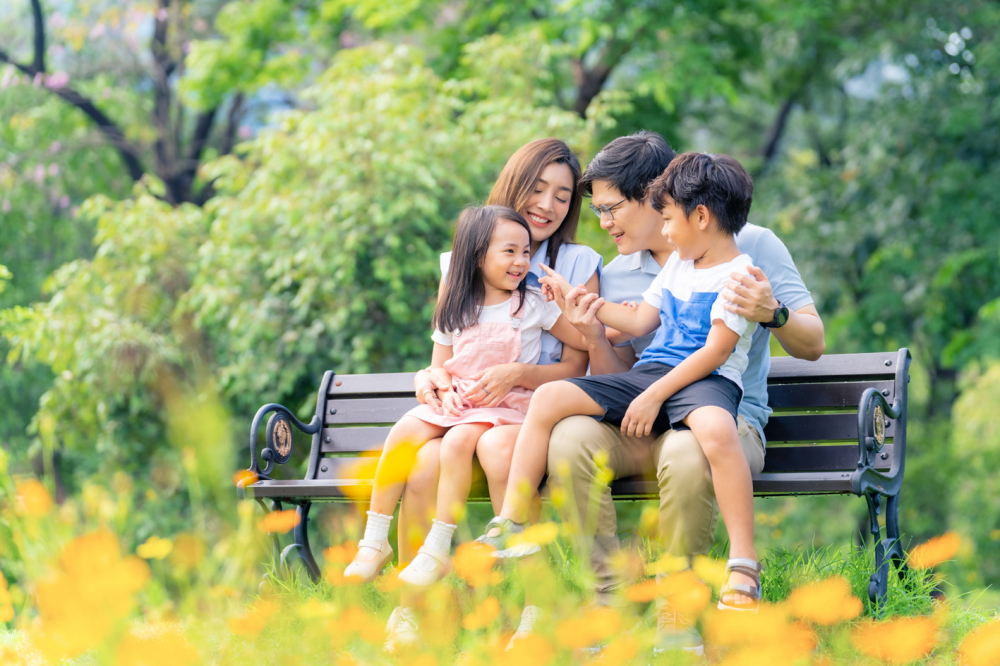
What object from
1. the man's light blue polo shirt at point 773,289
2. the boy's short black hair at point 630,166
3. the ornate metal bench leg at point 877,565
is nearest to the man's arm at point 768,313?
the man's light blue polo shirt at point 773,289

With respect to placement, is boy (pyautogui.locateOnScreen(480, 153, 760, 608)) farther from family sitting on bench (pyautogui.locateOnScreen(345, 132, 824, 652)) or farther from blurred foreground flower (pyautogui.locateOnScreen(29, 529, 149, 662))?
blurred foreground flower (pyautogui.locateOnScreen(29, 529, 149, 662))

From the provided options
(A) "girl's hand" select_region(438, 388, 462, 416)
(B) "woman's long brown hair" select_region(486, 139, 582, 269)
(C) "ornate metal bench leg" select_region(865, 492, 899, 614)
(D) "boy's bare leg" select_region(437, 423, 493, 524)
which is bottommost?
(C) "ornate metal bench leg" select_region(865, 492, 899, 614)

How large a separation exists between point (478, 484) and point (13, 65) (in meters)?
7.72

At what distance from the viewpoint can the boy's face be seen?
2656 millimetres

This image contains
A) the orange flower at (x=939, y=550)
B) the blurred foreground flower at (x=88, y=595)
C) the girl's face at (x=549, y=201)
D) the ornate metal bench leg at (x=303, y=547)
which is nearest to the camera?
the blurred foreground flower at (x=88, y=595)

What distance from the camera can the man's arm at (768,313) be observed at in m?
2.49

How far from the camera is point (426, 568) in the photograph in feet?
8.20

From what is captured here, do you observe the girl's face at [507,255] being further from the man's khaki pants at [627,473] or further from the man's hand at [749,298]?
the man's hand at [749,298]

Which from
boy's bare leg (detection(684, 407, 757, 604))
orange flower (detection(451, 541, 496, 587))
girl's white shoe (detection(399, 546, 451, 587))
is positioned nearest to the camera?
orange flower (detection(451, 541, 496, 587))

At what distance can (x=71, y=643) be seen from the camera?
3.99ft

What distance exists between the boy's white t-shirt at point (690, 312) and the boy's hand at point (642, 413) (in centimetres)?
19

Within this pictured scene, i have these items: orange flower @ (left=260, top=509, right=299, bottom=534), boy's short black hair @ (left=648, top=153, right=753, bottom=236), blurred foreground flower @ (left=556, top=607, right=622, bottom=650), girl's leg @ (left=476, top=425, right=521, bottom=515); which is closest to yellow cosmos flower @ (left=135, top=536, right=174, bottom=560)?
orange flower @ (left=260, top=509, right=299, bottom=534)

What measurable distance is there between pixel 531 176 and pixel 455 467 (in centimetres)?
99

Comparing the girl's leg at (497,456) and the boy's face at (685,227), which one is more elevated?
the boy's face at (685,227)
